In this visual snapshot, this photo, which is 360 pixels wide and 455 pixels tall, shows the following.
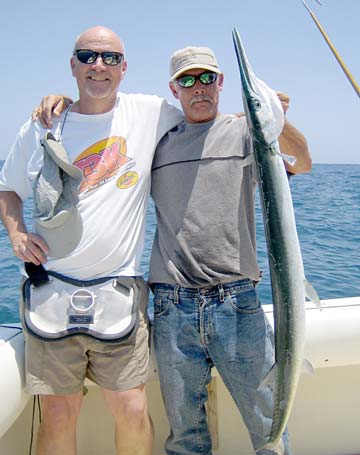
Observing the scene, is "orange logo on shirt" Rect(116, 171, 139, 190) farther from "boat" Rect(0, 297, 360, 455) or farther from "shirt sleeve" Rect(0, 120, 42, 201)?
"boat" Rect(0, 297, 360, 455)

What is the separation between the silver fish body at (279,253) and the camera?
7.78 ft

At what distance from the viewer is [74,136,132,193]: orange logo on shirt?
2.88 metres

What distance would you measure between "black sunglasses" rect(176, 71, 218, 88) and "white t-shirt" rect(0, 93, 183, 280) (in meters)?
0.27

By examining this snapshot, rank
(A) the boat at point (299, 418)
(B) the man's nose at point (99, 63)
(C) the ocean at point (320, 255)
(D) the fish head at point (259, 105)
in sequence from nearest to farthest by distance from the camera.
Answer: (D) the fish head at point (259, 105), (B) the man's nose at point (99, 63), (A) the boat at point (299, 418), (C) the ocean at point (320, 255)

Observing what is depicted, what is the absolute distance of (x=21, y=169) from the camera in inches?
115

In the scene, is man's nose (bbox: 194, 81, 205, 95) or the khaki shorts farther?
man's nose (bbox: 194, 81, 205, 95)

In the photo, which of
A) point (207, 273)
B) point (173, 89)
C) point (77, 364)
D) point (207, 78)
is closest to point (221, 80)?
point (207, 78)

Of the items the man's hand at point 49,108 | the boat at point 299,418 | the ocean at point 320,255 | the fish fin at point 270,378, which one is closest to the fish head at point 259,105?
the fish fin at point 270,378

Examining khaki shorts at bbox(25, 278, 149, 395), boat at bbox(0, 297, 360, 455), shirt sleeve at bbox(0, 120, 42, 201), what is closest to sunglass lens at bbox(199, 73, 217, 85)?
shirt sleeve at bbox(0, 120, 42, 201)

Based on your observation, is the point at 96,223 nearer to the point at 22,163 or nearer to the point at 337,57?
the point at 22,163

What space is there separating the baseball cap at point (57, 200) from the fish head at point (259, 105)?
96 centimetres

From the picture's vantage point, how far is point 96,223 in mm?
2799

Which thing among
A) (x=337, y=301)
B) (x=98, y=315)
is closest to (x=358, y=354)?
(x=337, y=301)

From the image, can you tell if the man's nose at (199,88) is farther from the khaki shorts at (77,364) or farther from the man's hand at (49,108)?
the khaki shorts at (77,364)
